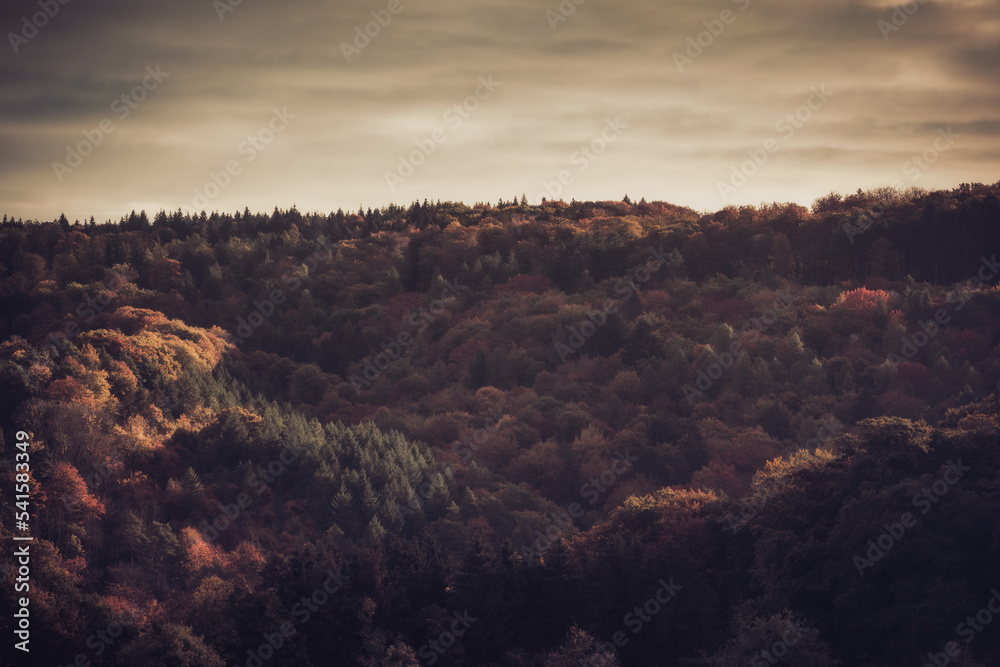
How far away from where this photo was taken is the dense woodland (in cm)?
5284

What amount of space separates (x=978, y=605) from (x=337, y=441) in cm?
5478

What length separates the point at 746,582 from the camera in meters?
56.2

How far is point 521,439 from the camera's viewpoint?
320ft

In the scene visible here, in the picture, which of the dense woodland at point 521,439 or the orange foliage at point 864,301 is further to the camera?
the orange foliage at point 864,301

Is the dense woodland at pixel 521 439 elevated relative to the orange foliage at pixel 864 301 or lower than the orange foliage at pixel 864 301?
lower

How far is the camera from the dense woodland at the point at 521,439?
52.8 meters

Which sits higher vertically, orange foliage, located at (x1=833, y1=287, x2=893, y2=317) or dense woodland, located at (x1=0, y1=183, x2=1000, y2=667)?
orange foliage, located at (x1=833, y1=287, x2=893, y2=317)

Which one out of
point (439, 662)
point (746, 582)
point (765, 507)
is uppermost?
point (765, 507)

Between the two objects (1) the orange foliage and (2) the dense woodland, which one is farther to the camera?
(1) the orange foliage

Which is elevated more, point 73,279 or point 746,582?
point 73,279

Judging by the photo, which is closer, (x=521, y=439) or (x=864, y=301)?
(x=521, y=439)

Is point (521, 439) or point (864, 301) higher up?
point (864, 301)

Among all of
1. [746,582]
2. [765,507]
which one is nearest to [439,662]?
[746,582]

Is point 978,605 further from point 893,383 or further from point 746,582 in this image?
point 893,383
